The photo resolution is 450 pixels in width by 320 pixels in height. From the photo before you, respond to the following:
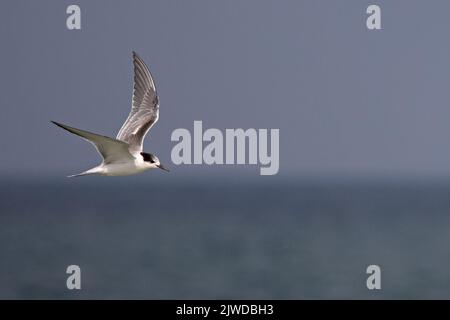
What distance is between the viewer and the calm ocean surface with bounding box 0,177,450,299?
1101 inches

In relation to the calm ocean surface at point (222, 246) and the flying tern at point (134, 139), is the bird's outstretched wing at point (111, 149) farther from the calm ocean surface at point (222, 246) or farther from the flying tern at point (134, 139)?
the calm ocean surface at point (222, 246)

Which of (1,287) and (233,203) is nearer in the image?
(1,287)

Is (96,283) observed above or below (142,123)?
below

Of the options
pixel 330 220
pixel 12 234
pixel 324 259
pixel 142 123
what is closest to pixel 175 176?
pixel 330 220

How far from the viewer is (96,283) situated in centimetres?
2994

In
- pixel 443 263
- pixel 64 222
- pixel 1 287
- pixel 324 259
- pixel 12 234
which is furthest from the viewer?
pixel 64 222

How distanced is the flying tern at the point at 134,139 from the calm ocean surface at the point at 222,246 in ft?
44.1

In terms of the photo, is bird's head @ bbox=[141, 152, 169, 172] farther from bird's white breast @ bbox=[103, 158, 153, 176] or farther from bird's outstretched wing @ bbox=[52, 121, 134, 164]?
bird's outstretched wing @ bbox=[52, 121, 134, 164]

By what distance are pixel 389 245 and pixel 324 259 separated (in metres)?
4.65

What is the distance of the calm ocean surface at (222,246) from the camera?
28.0 metres

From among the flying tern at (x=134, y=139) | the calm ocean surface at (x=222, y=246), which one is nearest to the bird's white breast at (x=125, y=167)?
the flying tern at (x=134, y=139)

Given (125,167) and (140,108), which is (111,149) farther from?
(140,108)

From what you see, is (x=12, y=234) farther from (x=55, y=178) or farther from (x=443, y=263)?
(x=55, y=178)

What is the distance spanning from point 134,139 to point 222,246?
94.1 feet
